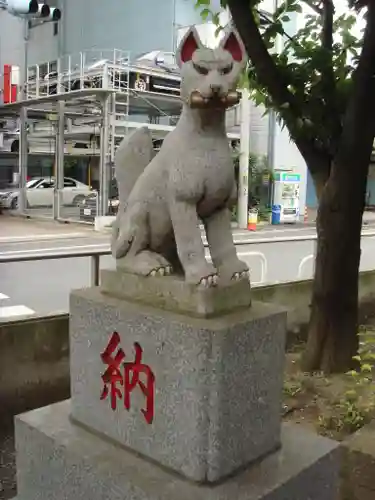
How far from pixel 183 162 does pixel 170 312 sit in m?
0.62

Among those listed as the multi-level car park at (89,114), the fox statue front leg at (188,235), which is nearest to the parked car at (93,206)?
the multi-level car park at (89,114)

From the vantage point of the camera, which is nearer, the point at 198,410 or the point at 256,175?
the point at 198,410

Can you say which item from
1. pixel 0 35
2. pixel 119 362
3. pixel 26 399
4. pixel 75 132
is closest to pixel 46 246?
pixel 75 132

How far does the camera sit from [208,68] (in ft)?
7.56

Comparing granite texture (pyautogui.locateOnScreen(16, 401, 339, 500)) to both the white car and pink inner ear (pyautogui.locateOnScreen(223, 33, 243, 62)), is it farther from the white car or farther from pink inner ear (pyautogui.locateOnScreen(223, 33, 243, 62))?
the white car

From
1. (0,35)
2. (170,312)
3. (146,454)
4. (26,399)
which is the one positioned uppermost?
(0,35)

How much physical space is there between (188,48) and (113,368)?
1396mm

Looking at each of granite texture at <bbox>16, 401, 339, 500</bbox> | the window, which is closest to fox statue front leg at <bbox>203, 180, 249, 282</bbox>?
granite texture at <bbox>16, 401, 339, 500</bbox>

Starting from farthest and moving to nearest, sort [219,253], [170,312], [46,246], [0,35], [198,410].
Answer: [0,35]
[46,246]
[219,253]
[170,312]
[198,410]

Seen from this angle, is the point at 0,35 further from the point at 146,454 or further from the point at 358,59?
the point at 146,454

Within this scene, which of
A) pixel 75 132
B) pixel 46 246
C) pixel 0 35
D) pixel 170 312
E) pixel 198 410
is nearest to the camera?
pixel 198 410

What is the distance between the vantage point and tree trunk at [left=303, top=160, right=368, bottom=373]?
15.1 ft

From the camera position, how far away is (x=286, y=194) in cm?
1820

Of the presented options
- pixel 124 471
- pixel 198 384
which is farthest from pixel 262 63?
pixel 124 471
